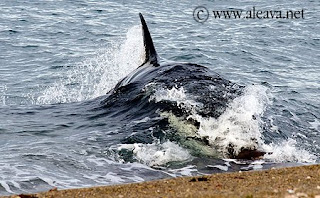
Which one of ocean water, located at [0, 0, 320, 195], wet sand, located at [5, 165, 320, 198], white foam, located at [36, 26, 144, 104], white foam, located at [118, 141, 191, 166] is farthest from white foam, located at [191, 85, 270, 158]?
white foam, located at [36, 26, 144, 104]

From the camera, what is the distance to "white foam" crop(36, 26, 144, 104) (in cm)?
1566

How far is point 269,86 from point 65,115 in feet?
21.0

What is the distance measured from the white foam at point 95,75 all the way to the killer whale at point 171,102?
1.90 meters

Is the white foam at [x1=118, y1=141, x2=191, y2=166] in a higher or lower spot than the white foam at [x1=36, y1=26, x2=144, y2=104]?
higher

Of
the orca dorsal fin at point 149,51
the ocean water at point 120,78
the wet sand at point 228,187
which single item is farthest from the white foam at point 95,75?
the wet sand at point 228,187

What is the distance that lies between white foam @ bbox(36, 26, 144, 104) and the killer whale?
1.90 m

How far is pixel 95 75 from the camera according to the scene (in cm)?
1806

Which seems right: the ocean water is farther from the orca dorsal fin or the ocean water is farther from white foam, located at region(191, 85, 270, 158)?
the orca dorsal fin

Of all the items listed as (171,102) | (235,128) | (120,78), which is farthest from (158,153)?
(120,78)

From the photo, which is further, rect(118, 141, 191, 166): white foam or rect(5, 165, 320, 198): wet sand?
rect(118, 141, 191, 166): white foam

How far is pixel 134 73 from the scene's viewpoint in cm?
1313

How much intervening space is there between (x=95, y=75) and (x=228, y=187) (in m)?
11.8

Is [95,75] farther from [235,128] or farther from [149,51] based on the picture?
[235,128]

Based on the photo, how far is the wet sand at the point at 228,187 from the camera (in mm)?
6059
